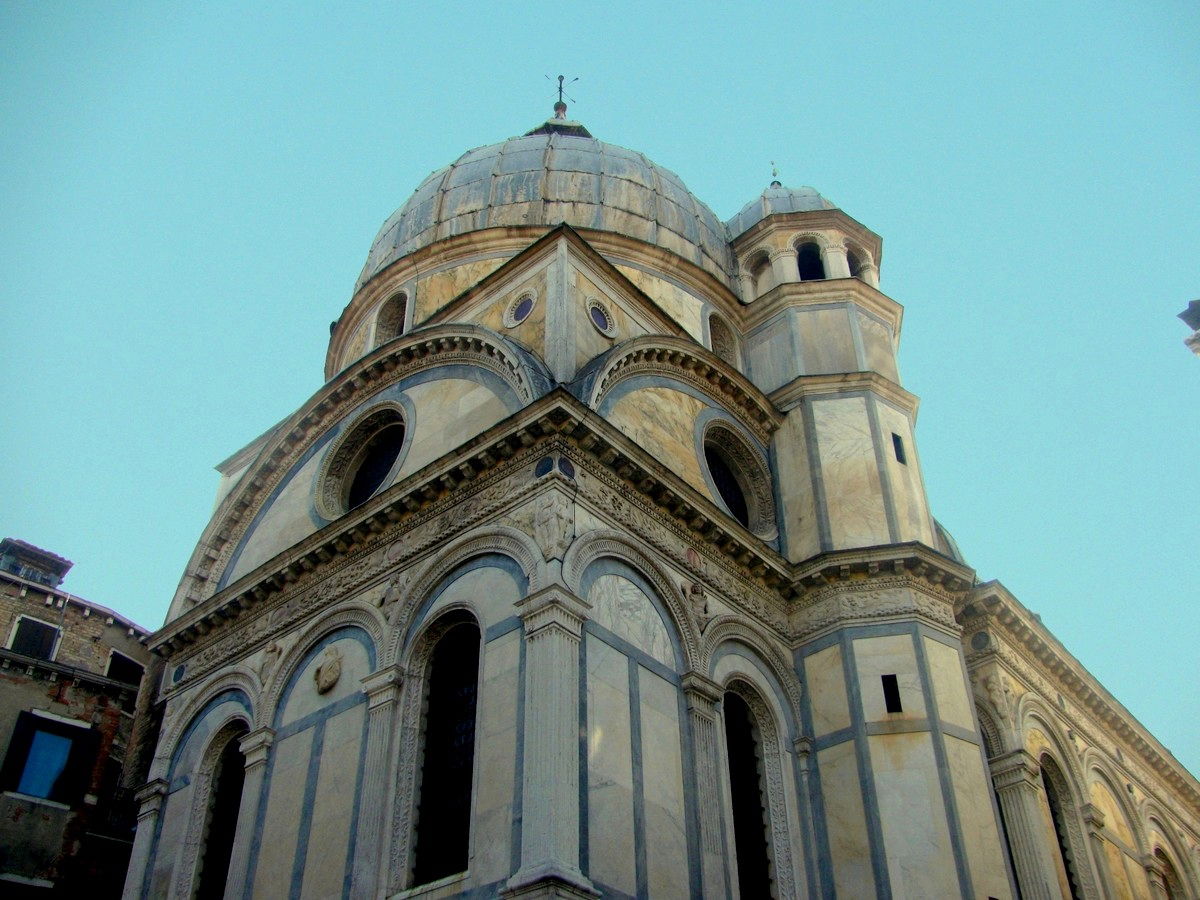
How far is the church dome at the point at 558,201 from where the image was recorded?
955 inches

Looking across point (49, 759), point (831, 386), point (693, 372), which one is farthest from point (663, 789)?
point (49, 759)

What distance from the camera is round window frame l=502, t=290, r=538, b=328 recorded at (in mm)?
18469

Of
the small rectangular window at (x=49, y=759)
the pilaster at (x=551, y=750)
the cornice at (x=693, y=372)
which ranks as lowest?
the pilaster at (x=551, y=750)

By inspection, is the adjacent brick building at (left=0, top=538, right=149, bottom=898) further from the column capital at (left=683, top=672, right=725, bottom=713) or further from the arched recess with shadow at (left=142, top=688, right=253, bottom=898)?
the column capital at (left=683, top=672, right=725, bottom=713)

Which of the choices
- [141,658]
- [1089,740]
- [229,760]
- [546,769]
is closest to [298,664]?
[229,760]

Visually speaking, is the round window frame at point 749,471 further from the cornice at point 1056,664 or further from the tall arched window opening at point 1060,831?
the tall arched window opening at point 1060,831

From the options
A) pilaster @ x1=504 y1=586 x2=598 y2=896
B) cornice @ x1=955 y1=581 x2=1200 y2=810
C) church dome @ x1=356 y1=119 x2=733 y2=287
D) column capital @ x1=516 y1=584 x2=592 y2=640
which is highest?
church dome @ x1=356 y1=119 x2=733 y2=287

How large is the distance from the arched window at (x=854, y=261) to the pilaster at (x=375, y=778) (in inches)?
530

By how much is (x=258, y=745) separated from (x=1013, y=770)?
11368mm

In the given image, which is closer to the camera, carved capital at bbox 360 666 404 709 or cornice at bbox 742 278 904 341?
carved capital at bbox 360 666 404 709

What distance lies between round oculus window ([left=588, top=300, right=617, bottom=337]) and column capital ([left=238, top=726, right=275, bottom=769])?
7.35 meters

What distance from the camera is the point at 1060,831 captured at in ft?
67.6

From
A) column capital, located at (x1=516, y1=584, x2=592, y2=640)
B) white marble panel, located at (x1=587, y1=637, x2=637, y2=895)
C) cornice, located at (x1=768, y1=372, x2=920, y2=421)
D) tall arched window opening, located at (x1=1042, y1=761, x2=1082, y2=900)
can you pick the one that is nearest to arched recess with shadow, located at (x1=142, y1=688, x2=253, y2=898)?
column capital, located at (x1=516, y1=584, x2=592, y2=640)

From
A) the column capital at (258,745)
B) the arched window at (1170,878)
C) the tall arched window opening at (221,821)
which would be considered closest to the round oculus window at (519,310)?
the column capital at (258,745)
